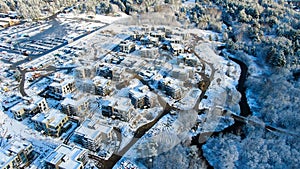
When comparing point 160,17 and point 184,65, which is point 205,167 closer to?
point 184,65

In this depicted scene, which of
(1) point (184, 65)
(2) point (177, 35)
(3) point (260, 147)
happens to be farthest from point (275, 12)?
(3) point (260, 147)

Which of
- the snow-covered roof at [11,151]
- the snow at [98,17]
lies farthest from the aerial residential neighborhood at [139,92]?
the snow at [98,17]

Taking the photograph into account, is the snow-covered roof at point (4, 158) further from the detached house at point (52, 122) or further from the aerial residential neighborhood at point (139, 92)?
the detached house at point (52, 122)

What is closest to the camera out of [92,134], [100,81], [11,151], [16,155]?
[16,155]

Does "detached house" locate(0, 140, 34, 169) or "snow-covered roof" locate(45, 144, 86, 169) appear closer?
"snow-covered roof" locate(45, 144, 86, 169)

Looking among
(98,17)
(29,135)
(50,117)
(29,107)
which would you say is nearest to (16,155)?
(29,135)

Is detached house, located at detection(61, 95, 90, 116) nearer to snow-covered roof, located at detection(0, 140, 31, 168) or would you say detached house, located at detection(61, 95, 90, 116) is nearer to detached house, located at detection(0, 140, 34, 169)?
detached house, located at detection(0, 140, 34, 169)

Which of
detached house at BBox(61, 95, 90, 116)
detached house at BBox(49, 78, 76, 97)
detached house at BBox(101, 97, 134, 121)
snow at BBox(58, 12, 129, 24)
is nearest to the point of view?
detached house at BBox(101, 97, 134, 121)

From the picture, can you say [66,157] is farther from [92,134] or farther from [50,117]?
[50,117]

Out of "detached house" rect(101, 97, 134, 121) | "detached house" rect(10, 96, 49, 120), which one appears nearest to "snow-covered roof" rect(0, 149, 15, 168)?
"detached house" rect(10, 96, 49, 120)
